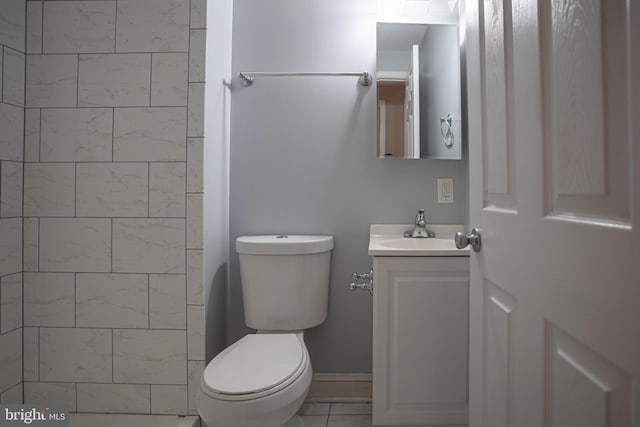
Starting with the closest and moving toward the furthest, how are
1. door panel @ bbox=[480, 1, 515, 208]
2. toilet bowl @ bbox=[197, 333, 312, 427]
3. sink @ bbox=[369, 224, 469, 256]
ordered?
door panel @ bbox=[480, 1, 515, 208]
toilet bowl @ bbox=[197, 333, 312, 427]
sink @ bbox=[369, 224, 469, 256]

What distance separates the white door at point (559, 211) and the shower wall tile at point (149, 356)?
1166 millimetres

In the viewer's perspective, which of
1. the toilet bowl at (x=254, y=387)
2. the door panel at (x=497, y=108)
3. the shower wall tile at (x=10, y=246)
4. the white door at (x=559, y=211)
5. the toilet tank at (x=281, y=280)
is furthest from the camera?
the toilet tank at (x=281, y=280)

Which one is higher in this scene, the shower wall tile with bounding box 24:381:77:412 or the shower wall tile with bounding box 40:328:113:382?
the shower wall tile with bounding box 40:328:113:382

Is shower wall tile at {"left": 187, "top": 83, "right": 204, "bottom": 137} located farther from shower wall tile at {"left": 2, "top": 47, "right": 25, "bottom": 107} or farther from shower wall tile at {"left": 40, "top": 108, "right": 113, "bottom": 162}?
shower wall tile at {"left": 2, "top": 47, "right": 25, "bottom": 107}

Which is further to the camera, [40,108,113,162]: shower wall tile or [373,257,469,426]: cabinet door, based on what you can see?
[40,108,113,162]: shower wall tile

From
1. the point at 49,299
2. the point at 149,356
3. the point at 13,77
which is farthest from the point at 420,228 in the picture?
the point at 13,77

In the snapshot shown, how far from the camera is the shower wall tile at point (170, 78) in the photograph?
1.38 metres

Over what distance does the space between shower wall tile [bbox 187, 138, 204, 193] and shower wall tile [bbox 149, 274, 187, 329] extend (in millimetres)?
381

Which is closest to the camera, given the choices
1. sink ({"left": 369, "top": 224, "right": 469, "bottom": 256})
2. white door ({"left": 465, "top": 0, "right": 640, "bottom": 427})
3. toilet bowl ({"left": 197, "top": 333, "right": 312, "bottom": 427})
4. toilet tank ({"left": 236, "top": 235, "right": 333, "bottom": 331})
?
white door ({"left": 465, "top": 0, "right": 640, "bottom": 427})

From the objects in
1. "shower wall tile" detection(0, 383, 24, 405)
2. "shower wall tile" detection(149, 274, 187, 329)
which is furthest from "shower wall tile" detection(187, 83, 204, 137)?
"shower wall tile" detection(0, 383, 24, 405)

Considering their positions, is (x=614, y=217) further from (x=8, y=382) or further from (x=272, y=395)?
(x=8, y=382)

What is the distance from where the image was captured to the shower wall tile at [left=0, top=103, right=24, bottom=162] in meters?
1.34

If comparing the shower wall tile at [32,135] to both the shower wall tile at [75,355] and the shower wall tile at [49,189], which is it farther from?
the shower wall tile at [75,355]

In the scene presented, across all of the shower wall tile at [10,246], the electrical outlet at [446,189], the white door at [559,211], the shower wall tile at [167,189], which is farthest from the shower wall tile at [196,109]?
the electrical outlet at [446,189]
